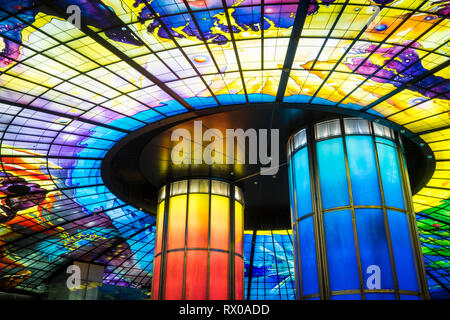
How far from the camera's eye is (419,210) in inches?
1387

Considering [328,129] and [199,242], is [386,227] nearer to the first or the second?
[328,129]

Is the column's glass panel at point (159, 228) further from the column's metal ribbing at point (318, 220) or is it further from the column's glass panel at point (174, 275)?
the column's metal ribbing at point (318, 220)

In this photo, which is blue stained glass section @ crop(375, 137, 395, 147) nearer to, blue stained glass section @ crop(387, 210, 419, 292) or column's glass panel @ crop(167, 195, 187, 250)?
blue stained glass section @ crop(387, 210, 419, 292)

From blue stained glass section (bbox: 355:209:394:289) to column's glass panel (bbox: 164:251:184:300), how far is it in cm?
1294

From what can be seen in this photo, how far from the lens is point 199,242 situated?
27.0m

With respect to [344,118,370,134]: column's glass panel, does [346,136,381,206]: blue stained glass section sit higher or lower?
lower

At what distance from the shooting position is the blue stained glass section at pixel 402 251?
17391 millimetres

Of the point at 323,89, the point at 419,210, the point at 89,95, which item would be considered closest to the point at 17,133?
the point at 89,95

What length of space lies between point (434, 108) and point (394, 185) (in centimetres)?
460

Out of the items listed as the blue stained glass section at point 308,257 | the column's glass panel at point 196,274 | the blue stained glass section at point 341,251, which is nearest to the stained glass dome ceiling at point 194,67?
the blue stained glass section at point 341,251

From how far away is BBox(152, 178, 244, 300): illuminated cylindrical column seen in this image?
85.8 feet

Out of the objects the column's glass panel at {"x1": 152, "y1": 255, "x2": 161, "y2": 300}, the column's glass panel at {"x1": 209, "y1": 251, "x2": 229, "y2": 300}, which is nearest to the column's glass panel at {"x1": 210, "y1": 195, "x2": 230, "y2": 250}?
the column's glass panel at {"x1": 209, "y1": 251, "x2": 229, "y2": 300}

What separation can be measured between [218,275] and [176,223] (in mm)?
4683

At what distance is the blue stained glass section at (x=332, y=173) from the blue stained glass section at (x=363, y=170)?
0.41 m
